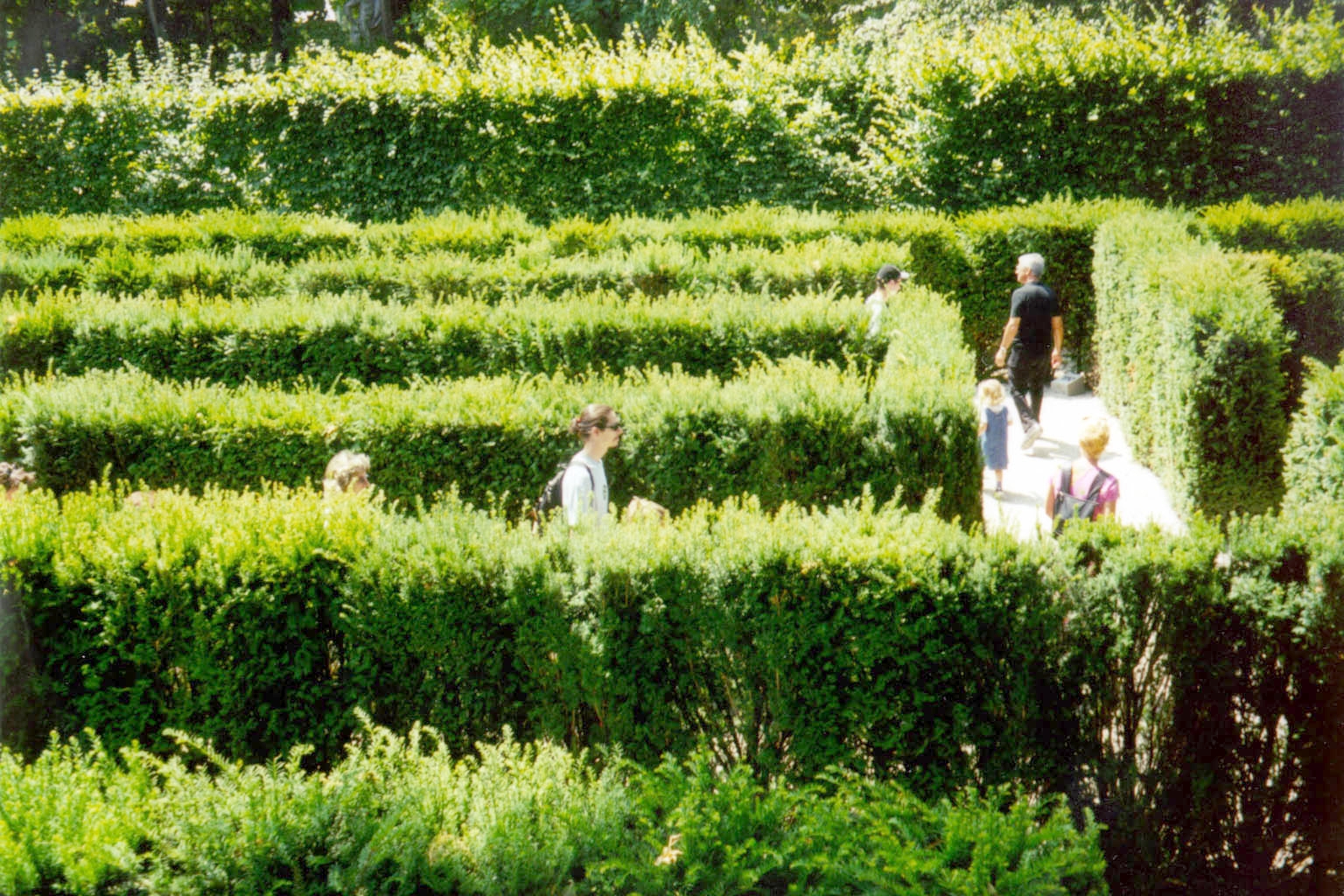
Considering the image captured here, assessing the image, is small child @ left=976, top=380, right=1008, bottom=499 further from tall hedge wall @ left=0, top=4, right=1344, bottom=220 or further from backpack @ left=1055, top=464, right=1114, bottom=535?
tall hedge wall @ left=0, top=4, right=1344, bottom=220

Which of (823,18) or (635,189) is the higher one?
(823,18)

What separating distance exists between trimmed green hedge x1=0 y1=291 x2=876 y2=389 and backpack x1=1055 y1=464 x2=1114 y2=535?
7.67 feet

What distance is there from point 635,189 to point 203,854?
1677 centimetres

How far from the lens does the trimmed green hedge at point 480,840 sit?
11.3 ft

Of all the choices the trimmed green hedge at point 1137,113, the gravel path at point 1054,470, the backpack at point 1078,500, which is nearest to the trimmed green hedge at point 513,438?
the backpack at point 1078,500

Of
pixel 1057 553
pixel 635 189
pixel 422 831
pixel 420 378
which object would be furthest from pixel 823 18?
pixel 422 831

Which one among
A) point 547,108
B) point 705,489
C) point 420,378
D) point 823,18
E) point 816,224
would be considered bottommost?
point 705,489

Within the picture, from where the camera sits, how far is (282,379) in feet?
33.8

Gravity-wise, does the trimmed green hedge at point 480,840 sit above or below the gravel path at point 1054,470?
above

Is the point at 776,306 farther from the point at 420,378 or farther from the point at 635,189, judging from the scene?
the point at 635,189

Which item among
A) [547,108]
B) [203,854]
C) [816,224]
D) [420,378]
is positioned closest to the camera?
[203,854]

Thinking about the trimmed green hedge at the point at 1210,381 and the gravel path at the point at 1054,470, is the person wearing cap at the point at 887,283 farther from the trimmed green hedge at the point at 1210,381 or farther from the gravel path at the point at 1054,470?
the trimmed green hedge at the point at 1210,381

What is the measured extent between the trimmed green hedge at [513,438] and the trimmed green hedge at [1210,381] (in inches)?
101

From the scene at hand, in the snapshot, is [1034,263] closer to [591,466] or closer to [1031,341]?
[1031,341]
